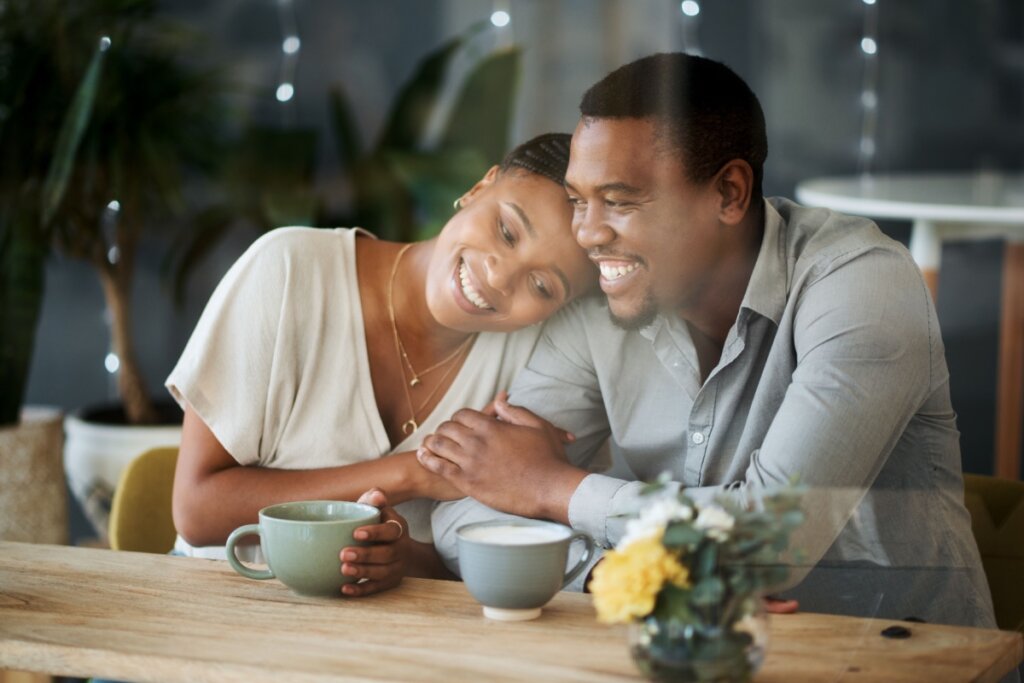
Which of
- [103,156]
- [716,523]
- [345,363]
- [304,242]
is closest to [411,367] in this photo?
[345,363]

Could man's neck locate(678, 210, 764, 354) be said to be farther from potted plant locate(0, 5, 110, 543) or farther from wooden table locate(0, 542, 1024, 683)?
potted plant locate(0, 5, 110, 543)

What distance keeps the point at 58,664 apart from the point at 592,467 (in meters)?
0.53

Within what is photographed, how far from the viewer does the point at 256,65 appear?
4.96ft

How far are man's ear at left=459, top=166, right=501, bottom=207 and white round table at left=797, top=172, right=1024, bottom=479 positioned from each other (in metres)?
0.31

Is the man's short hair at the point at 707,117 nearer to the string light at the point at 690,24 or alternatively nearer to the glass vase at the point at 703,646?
the string light at the point at 690,24

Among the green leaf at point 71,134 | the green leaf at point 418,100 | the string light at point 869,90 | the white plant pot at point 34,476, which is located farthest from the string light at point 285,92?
the string light at point 869,90

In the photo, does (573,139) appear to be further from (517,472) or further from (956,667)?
(956,667)

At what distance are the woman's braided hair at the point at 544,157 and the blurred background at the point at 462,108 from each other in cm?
1

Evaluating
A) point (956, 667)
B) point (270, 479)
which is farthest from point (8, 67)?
point (956, 667)

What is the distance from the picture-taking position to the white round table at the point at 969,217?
3.58ft

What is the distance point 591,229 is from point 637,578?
0.42m

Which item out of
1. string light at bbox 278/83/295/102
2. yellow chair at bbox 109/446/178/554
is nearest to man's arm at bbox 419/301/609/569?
yellow chair at bbox 109/446/178/554

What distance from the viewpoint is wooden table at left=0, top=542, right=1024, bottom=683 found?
0.92 m

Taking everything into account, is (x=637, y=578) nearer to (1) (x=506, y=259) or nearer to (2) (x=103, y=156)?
(1) (x=506, y=259)
